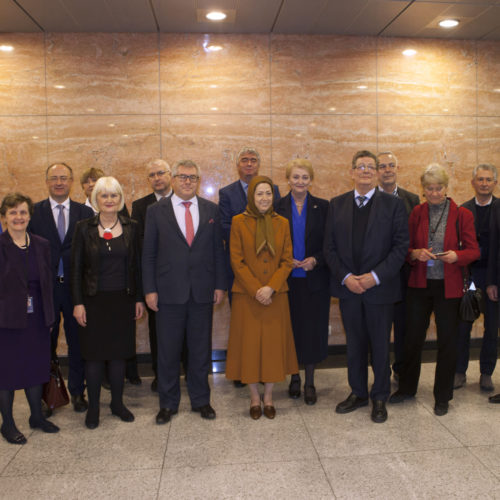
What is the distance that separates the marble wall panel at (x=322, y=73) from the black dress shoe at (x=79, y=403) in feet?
12.0

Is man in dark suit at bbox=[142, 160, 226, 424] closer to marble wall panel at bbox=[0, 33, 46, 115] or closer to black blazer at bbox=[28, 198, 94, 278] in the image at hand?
black blazer at bbox=[28, 198, 94, 278]

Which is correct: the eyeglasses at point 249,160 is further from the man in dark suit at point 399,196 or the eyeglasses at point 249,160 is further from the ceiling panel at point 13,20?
the ceiling panel at point 13,20

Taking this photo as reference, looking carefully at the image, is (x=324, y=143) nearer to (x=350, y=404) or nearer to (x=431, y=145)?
(x=431, y=145)

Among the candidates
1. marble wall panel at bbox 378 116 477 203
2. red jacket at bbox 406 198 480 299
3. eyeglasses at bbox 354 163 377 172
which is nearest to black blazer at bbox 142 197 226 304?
eyeglasses at bbox 354 163 377 172

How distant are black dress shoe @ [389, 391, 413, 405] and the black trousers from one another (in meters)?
0.25

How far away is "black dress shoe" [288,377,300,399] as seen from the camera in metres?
4.05

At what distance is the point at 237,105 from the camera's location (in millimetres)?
5520

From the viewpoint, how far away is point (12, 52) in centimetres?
529

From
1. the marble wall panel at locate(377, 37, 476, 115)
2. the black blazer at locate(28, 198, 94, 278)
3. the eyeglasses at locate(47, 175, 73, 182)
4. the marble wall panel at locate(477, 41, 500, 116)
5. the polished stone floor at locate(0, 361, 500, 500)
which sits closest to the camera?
the polished stone floor at locate(0, 361, 500, 500)

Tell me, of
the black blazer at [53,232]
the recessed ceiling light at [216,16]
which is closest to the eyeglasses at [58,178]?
the black blazer at [53,232]

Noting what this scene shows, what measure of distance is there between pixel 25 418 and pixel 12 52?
12.9ft

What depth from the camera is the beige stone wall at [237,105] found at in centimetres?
536

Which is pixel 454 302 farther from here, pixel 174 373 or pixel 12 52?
pixel 12 52

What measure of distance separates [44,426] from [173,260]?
5.01 feet
